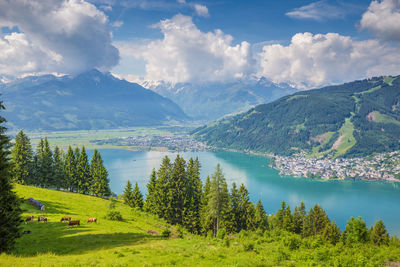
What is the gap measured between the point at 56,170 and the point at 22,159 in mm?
8657

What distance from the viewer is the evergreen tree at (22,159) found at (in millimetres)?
56312

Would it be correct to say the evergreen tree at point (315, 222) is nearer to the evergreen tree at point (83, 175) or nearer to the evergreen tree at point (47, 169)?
the evergreen tree at point (83, 175)

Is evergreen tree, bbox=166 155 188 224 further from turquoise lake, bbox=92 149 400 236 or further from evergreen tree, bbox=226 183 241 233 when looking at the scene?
turquoise lake, bbox=92 149 400 236

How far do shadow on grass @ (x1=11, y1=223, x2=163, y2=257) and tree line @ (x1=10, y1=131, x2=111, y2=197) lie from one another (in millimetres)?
42113

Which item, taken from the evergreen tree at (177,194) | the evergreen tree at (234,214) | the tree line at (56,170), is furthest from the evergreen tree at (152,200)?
the evergreen tree at (234,214)

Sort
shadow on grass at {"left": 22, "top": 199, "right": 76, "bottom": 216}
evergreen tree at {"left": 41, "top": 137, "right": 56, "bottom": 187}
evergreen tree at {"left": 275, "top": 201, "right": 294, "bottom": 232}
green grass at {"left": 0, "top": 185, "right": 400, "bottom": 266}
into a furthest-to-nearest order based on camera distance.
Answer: evergreen tree at {"left": 41, "top": 137, "right": 56, "bottom": 187}, evergreen tree at {"left": 275, "top": 201, "right": 294, "bottom": 232}, shadow on grass at {"left": 22, "top": 199, "right": 76, "bottom": 216}, green grass at {"left": 0, "top": 185, "right": 400, "bottom": 266}

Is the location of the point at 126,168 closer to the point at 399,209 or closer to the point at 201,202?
the point at 201,202

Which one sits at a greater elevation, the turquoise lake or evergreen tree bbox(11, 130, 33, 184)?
evergreen tree bbox(11, 130, 33, 184)

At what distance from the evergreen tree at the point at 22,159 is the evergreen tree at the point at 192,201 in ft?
132

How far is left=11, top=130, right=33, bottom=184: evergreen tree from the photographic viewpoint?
56.3 metres

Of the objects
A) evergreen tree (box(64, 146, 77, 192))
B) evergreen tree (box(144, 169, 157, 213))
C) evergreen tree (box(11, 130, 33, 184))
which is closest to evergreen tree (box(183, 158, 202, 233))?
evergreen tree (box(144, 169, 157, 213))

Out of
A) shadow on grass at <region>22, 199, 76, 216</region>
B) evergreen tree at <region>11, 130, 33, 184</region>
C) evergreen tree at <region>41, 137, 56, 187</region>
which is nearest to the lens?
shadow on grass at <region>22, 199, 76, 216</region>

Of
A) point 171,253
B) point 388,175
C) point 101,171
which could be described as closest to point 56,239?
point 171,253

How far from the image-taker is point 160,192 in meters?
52.9
